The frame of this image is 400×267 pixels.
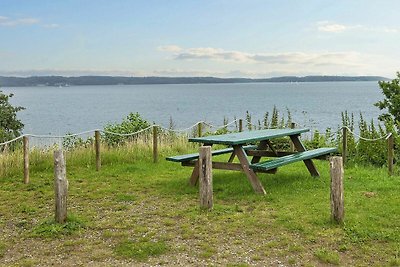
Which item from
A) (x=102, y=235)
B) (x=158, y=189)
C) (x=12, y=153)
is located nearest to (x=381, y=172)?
(x=158, y=189)

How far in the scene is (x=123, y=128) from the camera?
1334 centimetres

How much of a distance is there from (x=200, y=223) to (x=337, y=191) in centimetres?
170

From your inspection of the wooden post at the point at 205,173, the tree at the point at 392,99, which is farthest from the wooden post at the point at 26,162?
the tree at the point at 392,99

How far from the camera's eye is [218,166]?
7578 mm

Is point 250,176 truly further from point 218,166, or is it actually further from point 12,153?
point 12,153

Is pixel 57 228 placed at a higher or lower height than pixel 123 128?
lower

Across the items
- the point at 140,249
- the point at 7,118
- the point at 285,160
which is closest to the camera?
the point at 140,249

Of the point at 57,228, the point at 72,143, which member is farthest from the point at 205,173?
the point at 72,143

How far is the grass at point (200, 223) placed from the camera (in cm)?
469

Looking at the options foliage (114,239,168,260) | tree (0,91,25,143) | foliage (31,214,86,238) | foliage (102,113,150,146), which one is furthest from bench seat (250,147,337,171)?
tree (0,91,25,143)

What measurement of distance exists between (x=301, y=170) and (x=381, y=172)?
153 centimetres

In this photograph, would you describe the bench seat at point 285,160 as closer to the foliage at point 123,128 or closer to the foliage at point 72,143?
the foliage at point 72,143

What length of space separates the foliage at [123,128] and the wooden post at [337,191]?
7397 mm

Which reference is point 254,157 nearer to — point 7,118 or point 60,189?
point 60,189
